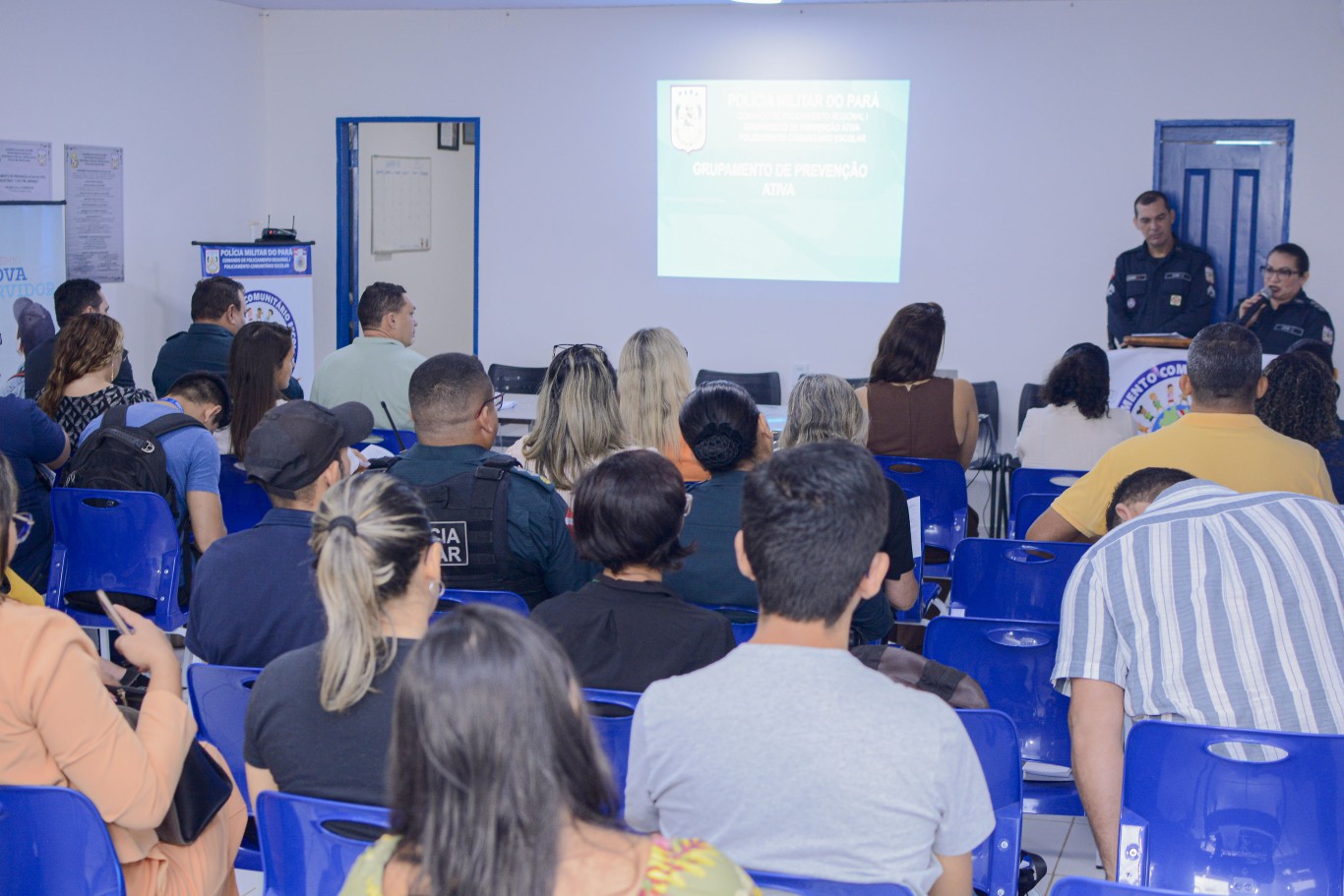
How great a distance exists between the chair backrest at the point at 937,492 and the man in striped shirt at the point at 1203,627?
2215 mm

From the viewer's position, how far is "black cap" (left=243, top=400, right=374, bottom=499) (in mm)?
2715

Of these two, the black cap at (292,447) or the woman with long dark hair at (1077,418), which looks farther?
the woman with long dark hair at (1077,418)

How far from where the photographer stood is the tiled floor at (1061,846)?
346 cm

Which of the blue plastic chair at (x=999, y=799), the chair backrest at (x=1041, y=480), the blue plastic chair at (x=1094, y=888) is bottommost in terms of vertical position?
the blue plastic chair at (x=999, y=799)

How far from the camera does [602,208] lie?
8.60 meters

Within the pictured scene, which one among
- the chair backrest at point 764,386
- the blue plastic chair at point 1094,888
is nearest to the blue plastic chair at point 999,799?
the blue plastic chair at point 1094,888

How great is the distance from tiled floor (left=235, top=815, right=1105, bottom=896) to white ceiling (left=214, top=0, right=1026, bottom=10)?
5.58m

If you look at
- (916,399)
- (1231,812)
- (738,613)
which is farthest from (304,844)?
(916,399)

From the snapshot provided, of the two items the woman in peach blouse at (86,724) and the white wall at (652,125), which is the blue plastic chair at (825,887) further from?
the white wall at (652,125)

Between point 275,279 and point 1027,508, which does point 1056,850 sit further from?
point 275,279

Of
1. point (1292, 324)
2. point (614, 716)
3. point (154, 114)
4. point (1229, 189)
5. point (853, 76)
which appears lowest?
point (614, 716)

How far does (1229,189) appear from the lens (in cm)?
756

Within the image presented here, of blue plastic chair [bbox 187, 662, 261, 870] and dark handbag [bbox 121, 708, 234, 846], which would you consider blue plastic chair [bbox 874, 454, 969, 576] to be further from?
dark handbag [bbox 121, 708, 234, 846]

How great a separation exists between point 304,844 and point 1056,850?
2.45 meters
